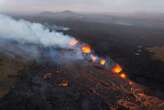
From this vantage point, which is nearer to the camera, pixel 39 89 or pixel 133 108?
pixel 133 108

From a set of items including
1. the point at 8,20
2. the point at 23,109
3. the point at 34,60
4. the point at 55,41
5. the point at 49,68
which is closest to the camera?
the point at 23,109

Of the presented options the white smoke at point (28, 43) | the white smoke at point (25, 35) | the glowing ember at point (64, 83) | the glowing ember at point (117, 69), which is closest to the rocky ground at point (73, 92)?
the glowing ember at point (64, 83)

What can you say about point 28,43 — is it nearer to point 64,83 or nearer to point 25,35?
point 25,35

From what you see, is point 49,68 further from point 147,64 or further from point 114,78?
point 147,64

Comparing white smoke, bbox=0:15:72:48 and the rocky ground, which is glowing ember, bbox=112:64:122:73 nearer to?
the rocky ground

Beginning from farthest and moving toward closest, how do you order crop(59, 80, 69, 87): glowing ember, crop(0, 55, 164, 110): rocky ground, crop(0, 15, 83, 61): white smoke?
crop(0, 15, 83, 61): white smoke
crop(59, 80, 69, 87): glowing ember
crop(0, 55, 164, 110): rocky ground

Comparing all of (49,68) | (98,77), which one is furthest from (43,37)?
(98,77)

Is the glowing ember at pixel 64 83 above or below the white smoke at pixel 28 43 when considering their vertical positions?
below

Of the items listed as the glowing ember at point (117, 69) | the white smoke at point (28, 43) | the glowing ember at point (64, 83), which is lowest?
the glowing ember at point (117, 69)

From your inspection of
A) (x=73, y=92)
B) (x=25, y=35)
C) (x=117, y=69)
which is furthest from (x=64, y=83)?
(x=25, y=35)

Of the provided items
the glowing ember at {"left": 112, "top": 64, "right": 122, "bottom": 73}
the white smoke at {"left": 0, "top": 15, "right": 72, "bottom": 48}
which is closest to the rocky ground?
the glowing ember at {"left": 112, "top": 64, "right": 122, "bottom": 73}

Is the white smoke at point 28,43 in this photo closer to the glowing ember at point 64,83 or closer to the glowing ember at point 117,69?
the glowing ember at point 117,69
